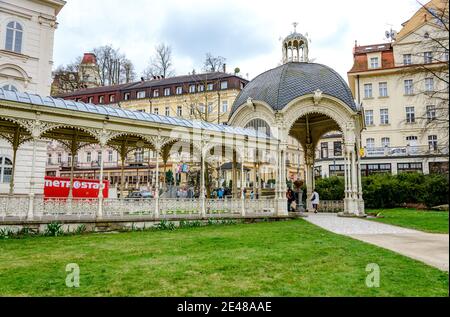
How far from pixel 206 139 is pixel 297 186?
7813 millimetres

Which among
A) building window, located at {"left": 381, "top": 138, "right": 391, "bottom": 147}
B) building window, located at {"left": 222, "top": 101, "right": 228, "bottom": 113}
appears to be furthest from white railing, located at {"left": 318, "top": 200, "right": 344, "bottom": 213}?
building window, located at {"left": 222, "top": 101, "right": 228, "bottom": 113}

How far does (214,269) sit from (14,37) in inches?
930

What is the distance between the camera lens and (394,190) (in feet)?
86.9

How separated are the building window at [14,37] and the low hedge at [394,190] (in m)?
23.6

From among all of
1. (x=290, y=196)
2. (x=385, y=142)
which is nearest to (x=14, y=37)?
(x=290, y=196)

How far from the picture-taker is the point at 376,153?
38.3 meters

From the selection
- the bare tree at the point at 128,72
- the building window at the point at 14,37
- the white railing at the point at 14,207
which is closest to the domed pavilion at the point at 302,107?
the white railing at the point at 14,207

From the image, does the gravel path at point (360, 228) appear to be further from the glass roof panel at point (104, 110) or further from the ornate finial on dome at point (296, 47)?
the ornate finial on dome at point (296, 47)

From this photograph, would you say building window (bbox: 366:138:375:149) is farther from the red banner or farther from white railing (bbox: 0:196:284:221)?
the red banner

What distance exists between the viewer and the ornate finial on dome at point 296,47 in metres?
22.7

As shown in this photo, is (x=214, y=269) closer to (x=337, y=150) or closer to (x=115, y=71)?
(x=337, y=150)

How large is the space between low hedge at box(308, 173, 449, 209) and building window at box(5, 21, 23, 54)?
2364cm

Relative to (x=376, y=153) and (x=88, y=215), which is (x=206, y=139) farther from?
(x=376, y=153)

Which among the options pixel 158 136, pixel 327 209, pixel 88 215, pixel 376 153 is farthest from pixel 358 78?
pixel 88 215
